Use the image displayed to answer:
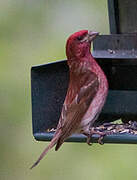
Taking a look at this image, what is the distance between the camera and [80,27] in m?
13.1

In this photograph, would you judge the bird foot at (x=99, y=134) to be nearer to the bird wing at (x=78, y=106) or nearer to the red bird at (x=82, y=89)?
the red bird at (x=82, y=89)

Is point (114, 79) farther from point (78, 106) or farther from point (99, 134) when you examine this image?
point (99, 134)

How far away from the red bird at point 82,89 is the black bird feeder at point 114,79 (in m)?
0.10

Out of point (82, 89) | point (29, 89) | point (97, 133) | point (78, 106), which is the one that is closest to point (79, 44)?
point (82, 89)

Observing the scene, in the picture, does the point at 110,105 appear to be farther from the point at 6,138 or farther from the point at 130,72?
the point at 6,138

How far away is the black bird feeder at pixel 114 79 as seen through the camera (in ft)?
28.3

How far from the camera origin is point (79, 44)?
882 centimetres

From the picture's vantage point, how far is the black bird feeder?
8.63 meters

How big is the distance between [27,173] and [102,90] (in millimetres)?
3515

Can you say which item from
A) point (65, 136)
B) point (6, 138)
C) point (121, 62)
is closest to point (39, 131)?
point (65, 136)

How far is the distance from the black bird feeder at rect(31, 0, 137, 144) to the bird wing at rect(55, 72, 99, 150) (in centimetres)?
12

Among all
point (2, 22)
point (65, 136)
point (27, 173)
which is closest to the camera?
point (65, 136)

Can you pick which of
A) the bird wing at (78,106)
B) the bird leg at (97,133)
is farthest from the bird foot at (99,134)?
the bird wing at (78,106)

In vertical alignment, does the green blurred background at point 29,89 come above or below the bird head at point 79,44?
below
